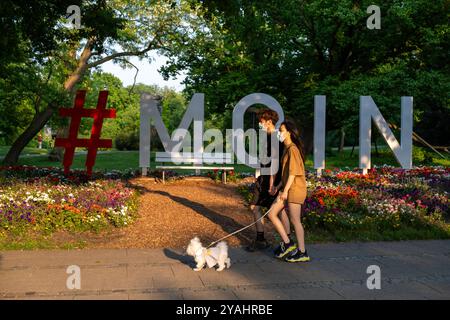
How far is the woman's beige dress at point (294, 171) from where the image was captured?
6.49 m

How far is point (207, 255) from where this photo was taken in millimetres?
6059

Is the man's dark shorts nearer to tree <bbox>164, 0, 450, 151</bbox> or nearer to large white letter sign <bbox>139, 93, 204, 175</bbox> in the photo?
large white letter sign <bbox>139, 93, 204, 175</bbox>

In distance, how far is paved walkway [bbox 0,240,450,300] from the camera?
522 cm

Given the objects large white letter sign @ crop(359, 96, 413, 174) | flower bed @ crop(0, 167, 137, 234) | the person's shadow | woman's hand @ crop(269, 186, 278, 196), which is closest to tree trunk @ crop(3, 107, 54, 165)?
flower bed @ crop(0, 167, 137, 234)

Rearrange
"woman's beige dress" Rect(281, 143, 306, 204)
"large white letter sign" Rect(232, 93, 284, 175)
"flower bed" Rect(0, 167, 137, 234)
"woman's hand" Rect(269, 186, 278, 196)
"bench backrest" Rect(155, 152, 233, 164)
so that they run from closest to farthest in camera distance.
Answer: "woman's beige dress" Rect(281, 143, 306, 204) → "woman's hand" Rect(269, 186, 278, 196) → "flower bed" Rect(0, 167, 137, 234) → "bench backrest" Rect(155, 152, 233, 164) → "large white letter sign" Rect(232, 93, 284, 175)

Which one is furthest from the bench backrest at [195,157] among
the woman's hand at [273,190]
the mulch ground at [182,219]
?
the woman's hand at [273,190]

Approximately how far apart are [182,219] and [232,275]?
3.68m

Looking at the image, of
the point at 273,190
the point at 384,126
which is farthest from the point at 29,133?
the point at 273,190

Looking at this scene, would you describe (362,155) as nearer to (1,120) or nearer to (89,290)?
(89,290)

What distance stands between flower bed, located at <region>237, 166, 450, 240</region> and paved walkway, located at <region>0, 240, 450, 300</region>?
41.5 inches

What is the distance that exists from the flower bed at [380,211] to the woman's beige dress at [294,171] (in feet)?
6.82

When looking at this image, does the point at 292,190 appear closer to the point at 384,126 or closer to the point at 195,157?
the point at 195,157

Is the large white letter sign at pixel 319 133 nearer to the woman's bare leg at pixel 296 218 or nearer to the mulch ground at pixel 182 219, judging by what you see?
the mulch ground at pixel 182 219
